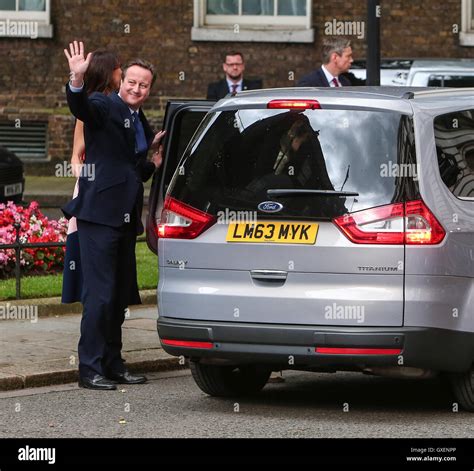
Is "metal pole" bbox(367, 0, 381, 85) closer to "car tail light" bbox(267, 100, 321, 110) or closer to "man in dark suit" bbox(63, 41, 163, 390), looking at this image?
Answer: "man in dark suit" bbox(63, 41, 163, 390)

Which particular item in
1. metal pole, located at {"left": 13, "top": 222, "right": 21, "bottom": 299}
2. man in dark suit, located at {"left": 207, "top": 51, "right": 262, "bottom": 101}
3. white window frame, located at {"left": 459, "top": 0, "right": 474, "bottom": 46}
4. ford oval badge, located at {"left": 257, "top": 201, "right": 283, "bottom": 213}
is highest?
white window frame, located at {"left": 459, "top": 0, "right": 474, "bottom": 46}

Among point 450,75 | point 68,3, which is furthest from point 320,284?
point 68,3

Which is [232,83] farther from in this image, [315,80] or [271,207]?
[271,207]

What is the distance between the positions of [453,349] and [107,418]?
191cm

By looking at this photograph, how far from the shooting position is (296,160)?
843 centimetres

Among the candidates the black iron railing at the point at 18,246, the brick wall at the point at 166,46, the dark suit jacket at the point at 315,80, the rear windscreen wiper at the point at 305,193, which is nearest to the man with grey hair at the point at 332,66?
the dark suit jacket at the point at 315,80

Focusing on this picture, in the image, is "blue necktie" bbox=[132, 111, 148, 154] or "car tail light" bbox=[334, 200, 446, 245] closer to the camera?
"car tail light" bbox=[334, 200, 446, 245]

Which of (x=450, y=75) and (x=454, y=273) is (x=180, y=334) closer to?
(x=454, y=273)

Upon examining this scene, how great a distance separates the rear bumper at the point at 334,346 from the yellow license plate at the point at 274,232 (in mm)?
457

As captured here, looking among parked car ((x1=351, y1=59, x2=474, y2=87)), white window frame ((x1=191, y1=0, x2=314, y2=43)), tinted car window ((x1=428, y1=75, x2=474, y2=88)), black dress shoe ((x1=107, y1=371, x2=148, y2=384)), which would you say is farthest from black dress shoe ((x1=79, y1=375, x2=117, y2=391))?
white window frame ((x1=191, y1=0, x2=314, y2=43))

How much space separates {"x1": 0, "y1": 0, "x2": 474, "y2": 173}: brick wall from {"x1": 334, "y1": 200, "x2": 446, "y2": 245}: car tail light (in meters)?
17.0

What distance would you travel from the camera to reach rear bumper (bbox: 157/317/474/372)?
8.12 meters

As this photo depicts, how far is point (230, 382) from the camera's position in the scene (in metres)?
9.25

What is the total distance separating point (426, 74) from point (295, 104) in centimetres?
946
